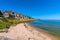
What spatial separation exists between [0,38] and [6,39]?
21.4 inches

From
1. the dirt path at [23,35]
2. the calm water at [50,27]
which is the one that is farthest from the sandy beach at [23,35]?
the calm water at [50,27]

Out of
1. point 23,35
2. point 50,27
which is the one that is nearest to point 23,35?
point 23,35

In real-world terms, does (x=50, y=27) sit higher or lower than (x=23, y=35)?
lower

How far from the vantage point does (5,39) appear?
9.71 m

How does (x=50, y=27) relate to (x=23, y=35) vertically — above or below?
below

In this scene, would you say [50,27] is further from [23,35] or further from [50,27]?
[23,35]

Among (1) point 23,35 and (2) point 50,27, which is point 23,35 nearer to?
(1) point 23,35

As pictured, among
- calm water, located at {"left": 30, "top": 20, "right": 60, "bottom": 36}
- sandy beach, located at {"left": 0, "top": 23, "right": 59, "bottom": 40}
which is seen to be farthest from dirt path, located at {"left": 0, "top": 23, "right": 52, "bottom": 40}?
calm water, located at {"left": 30, "top": 20, "right": 60, "bottom": 36}

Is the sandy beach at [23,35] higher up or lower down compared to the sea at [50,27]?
higher up

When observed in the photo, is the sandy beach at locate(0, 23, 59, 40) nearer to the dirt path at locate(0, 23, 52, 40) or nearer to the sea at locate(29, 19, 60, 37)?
the dirt path at locate(0, 23, 52, 40)

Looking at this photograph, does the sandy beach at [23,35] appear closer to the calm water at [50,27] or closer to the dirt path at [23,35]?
the dirt path at [23,35]

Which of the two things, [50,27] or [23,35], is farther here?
[50,27]

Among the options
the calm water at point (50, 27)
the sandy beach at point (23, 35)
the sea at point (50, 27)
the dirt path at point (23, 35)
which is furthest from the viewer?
the calm water at point (50, 27)

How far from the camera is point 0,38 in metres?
9.84
